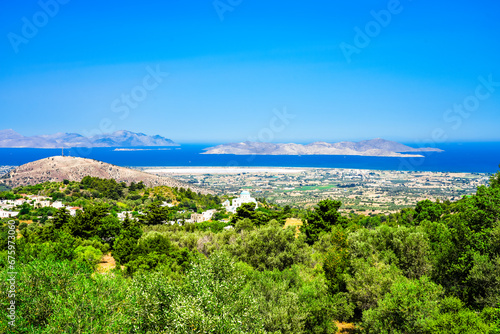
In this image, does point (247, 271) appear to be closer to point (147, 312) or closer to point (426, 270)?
point (147, 312)

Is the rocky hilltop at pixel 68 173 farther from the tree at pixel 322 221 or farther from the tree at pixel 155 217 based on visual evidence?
the tree at pixel 322 221

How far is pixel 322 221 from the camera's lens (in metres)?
30.0

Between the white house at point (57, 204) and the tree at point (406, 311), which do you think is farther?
the white house at point (57, 204)

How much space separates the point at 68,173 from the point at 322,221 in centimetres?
8191

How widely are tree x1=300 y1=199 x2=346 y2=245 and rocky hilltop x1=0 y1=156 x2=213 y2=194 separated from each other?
64663 millimetres

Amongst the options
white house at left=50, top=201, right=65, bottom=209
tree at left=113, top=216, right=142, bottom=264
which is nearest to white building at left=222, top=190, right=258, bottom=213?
white house at left=50, top=201, right=65, bottom=209

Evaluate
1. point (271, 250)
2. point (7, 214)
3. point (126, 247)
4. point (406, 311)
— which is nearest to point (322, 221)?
point (271, 250)

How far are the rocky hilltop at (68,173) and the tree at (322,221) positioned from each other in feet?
212

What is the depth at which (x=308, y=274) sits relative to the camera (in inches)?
738

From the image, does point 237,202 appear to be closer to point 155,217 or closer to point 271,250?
point 155,217

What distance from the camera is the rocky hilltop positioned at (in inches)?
3445

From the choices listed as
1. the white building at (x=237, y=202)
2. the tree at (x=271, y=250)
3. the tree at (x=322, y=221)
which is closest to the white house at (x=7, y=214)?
A: the white building at (x=237, y=202)

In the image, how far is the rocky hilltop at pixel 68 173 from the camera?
87.5 meters

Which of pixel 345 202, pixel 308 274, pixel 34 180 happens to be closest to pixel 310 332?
pixel 308 274
